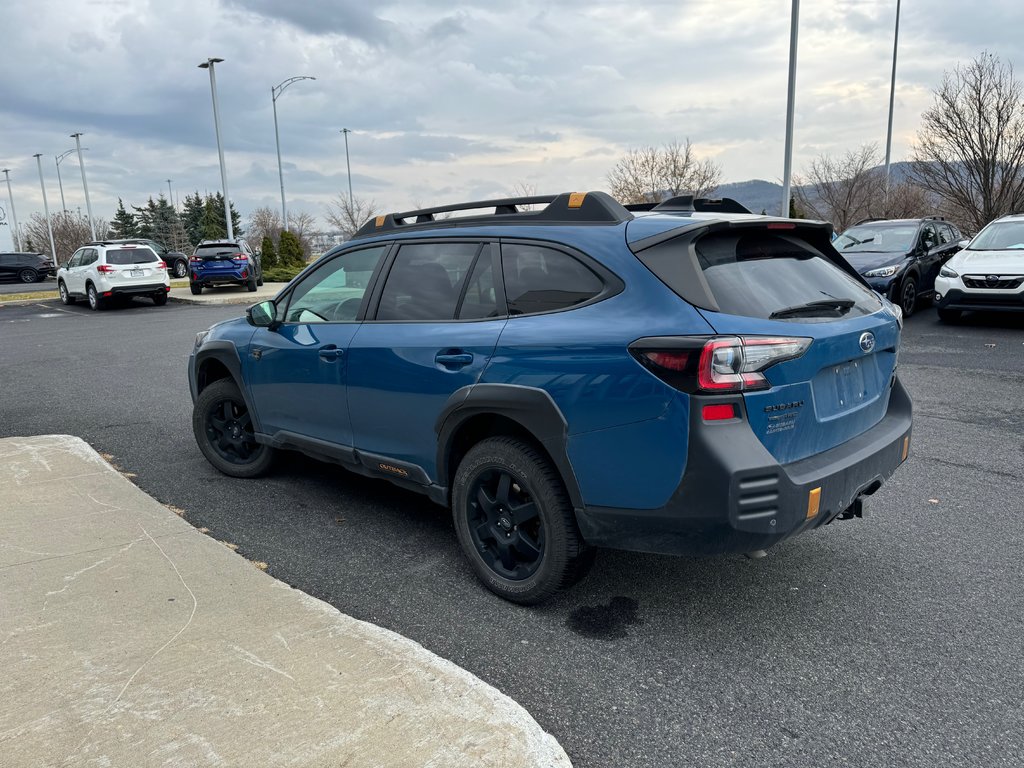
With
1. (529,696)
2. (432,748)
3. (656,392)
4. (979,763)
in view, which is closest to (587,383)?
(656,392)

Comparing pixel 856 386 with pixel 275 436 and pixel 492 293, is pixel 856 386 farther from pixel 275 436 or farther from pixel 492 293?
pixel 275 436

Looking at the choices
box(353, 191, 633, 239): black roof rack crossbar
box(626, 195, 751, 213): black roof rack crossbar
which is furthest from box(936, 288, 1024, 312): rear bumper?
box(353, 191, 633, 239): black roof rack crossbar

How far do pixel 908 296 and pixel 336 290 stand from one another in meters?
11.9

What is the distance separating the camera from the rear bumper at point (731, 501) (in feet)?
9.05

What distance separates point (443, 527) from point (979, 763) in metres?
2.80

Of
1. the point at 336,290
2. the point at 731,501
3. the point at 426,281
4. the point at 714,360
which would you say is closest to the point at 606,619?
the point at 731,501

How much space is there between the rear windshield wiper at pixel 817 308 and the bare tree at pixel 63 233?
79.1 metres

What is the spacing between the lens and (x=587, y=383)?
119 inches

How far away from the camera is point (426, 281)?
3.96m

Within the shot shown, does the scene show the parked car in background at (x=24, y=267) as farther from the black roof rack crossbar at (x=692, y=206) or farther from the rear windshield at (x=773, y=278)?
the rear windshield at (x=773, y=278)

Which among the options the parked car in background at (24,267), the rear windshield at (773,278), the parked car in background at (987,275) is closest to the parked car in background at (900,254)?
the parked car in background at (987,275)

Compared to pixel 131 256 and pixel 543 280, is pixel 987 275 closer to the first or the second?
pixel 543 280

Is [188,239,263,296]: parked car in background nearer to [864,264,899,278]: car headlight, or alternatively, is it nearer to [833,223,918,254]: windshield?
[833,223,918,254]: windshield

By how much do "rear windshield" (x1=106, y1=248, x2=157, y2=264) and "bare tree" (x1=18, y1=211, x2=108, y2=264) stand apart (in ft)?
187
